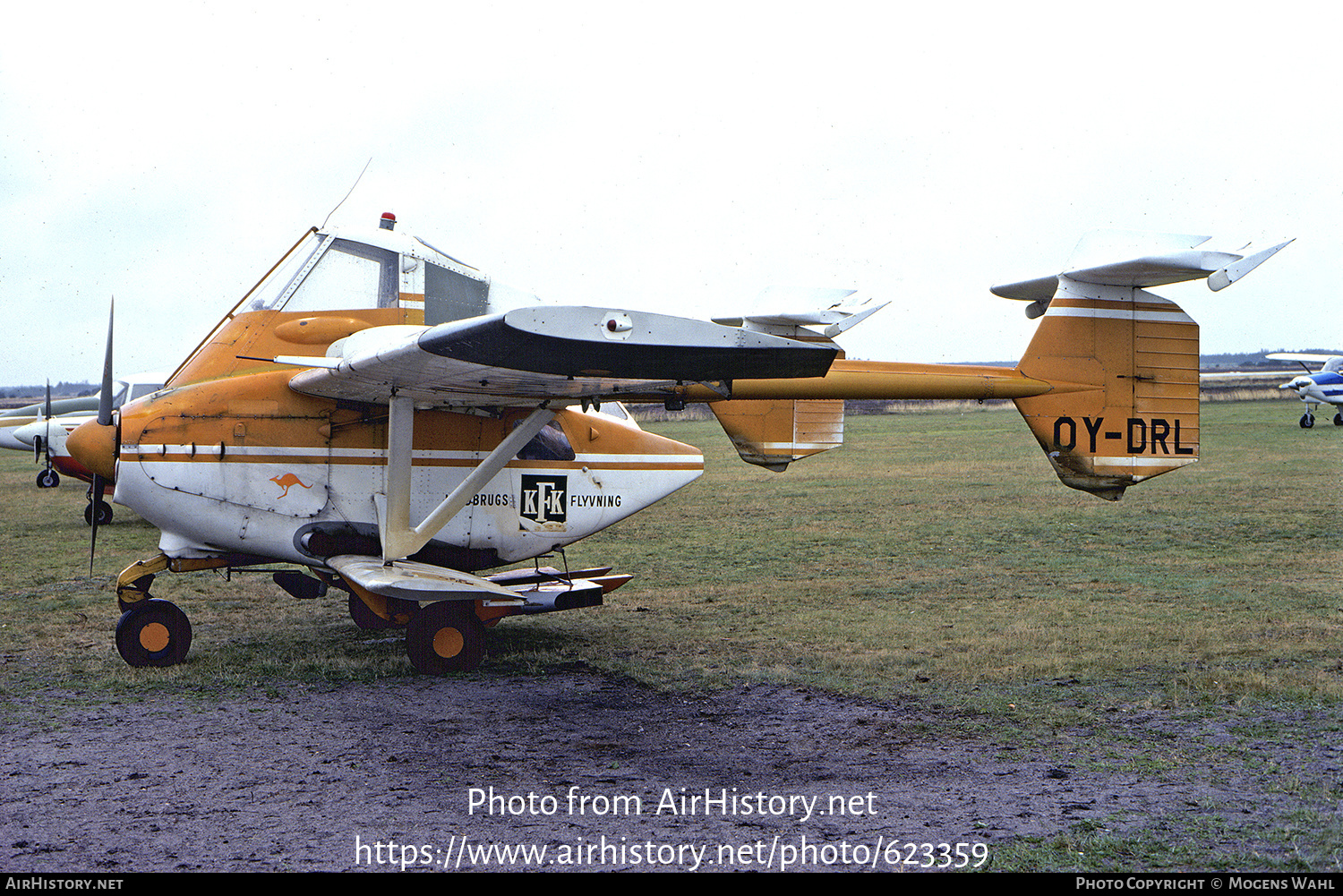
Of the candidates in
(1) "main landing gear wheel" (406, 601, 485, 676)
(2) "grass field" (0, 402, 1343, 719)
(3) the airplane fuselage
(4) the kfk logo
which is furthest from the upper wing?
(2) "grass field" (0, 402, 1343, 719)

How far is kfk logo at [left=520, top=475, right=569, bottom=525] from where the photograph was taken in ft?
27.1

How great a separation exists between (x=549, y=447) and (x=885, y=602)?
149 inches


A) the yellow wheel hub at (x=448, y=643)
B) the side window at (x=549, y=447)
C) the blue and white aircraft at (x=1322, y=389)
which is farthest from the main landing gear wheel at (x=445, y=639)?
the blue and white aircraft at (x=1322, y=389)

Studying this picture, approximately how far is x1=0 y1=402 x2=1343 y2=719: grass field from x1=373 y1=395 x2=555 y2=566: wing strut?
3.38ft

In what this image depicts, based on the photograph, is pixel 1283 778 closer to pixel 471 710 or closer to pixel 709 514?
pixel 471 710

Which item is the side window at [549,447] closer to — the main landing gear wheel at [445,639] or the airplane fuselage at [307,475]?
the airplane fuselage at [307,475]

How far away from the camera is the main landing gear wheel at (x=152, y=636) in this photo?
295 inches

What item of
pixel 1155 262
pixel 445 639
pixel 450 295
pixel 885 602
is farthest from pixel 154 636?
pixel 1155 262

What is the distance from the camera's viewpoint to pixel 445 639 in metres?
7.50

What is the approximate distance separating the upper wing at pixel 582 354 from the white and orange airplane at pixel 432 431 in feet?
1.05

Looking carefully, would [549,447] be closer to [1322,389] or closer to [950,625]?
[950,625]

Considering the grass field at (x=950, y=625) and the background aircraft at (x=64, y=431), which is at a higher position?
the background aircraft at (x=64, y=431)

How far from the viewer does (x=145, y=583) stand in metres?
7.85
